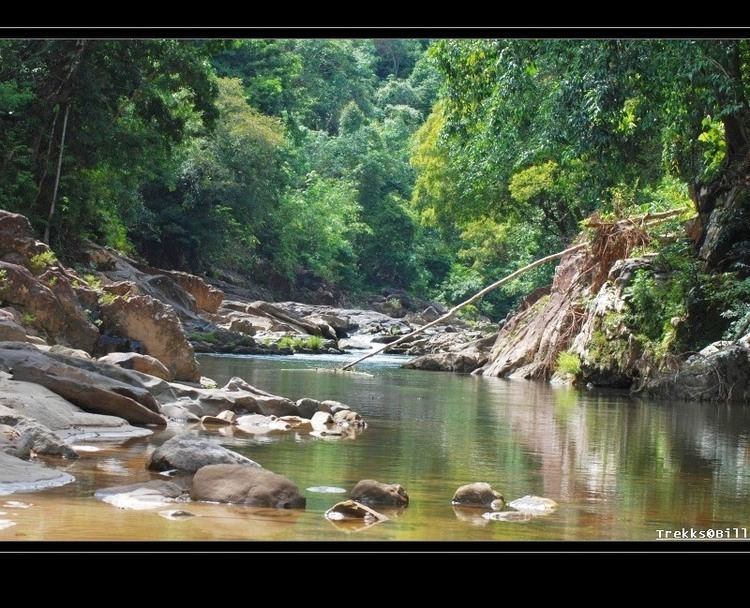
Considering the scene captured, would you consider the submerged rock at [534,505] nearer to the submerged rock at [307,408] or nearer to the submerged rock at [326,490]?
the submerged rock at [326,490]

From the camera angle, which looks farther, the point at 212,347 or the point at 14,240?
the point at 212,347

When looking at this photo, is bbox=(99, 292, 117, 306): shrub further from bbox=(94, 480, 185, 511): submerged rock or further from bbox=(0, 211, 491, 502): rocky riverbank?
bbox=(94, 480, 185, 511): submerged rock

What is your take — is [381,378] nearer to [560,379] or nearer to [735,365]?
[560,379]

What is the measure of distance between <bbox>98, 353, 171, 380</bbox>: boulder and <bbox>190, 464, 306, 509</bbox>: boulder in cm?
564

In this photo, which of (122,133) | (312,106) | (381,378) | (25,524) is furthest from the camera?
(312,106)

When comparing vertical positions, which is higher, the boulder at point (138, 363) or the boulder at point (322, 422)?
the boulder at point (138, 363)

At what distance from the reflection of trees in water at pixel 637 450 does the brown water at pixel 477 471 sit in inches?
0.6

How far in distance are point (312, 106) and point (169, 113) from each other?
91.7 feet

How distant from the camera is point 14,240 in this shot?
15.9m

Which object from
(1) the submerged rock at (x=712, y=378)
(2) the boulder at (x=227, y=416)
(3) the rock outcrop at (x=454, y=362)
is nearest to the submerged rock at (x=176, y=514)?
(2) the boulder at (x=227, y=416)

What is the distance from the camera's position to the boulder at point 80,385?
31.6ft

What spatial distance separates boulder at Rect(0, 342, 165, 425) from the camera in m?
9.62

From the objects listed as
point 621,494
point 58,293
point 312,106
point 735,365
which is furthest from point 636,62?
point 312,106

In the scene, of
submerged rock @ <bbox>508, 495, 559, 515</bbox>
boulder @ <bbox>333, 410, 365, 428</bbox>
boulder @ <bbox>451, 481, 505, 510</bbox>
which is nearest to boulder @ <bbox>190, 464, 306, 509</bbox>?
boulder @ <bbox>451, 481, 505, 510</bbox>
